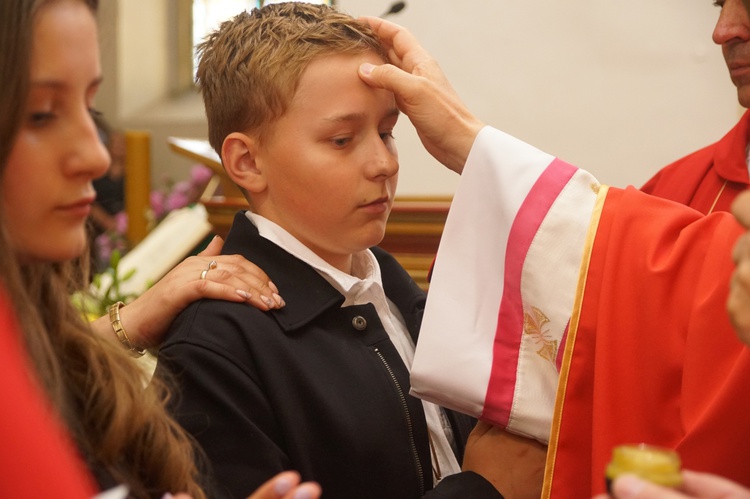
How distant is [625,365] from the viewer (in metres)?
1.53

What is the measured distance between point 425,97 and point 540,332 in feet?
1.70

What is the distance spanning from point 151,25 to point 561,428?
6.50m

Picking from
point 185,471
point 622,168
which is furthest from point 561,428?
point 622,168

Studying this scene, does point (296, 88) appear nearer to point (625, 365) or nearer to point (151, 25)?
point (625, 365)

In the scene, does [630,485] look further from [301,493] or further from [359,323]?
[359,323]

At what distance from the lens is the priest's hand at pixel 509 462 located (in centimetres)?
162

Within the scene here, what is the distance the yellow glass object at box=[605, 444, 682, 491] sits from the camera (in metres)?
0.89

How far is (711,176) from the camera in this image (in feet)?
8.39

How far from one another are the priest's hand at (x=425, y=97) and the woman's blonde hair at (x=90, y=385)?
726 mm

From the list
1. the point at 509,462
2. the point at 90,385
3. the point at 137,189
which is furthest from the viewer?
the point at 137,189

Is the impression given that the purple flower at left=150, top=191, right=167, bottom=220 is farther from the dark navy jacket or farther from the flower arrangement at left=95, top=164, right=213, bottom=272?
the dark navy jacket

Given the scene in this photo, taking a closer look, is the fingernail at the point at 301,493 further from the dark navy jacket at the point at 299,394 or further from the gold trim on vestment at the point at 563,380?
the gold trim on vestment at the point at 563,380

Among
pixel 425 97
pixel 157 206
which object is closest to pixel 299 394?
pixel 425 97

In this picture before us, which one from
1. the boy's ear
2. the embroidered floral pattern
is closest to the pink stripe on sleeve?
the embroidered floral pattern
